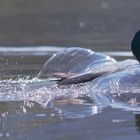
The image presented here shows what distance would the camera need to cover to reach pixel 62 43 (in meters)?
18.4

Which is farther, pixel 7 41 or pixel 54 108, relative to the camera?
pixel 7 41

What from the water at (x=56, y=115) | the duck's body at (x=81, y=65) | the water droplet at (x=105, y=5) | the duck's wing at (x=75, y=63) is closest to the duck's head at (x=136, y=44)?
the duck's body at (x=81, y=65)

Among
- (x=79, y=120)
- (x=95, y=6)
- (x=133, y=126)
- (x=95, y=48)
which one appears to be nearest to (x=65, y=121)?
(x=79, y=120)

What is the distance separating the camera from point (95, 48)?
17.0 meters

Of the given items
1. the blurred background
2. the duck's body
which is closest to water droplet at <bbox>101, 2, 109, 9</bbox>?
the blurred background

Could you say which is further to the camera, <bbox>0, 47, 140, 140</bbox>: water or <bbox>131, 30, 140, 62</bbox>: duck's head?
<bbox>131, 30, 140, 62</bbox>: duck's head

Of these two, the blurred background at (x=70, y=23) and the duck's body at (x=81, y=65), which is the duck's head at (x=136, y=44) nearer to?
the duck's body at (x=81, y=65)

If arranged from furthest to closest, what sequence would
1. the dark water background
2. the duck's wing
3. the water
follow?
the duck's wing
the dark water background
the water

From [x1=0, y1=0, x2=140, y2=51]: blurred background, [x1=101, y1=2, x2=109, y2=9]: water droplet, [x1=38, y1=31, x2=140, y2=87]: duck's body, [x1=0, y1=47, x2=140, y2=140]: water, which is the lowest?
[x1=0, y1=47, x2=140, y2=140]: water

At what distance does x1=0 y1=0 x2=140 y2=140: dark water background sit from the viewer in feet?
24.2

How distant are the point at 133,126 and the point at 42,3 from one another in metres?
25.8

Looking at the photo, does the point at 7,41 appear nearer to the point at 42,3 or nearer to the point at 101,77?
the point at 101,77

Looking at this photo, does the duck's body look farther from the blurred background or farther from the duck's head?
the blurred background

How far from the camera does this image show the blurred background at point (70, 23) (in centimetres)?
1934
